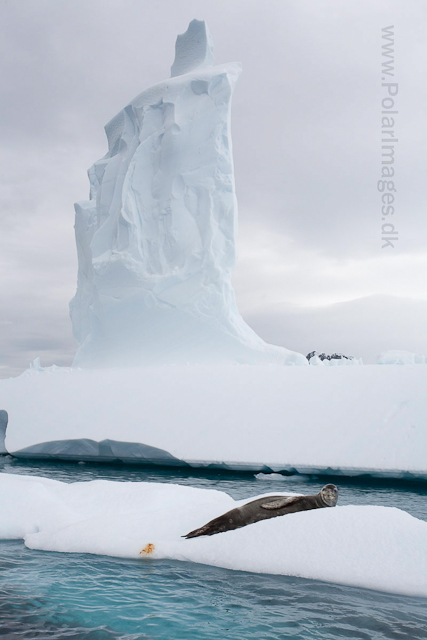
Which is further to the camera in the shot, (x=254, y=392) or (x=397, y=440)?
(x=254, y=392)

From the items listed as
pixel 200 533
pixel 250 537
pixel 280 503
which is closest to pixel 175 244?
pixel 280 503

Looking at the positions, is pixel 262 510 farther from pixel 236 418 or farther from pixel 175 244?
pixel 175 244

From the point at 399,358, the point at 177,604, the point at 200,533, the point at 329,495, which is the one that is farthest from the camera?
the point at 399,358

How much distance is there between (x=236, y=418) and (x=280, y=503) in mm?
6282

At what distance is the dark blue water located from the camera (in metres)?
3.58

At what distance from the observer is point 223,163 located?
16.8 meters

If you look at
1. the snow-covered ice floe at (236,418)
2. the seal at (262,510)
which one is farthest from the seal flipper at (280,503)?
the snow-covered ice floe at (236,418)

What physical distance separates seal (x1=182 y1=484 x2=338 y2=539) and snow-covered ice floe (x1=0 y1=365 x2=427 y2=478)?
450cm

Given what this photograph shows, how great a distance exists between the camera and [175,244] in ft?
54.3

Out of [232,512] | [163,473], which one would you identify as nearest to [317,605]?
[232,512]

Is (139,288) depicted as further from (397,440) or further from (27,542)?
(27,542)

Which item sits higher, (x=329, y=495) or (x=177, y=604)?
(x=329, y=495)

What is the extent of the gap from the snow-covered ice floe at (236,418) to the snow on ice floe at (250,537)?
4377 mm

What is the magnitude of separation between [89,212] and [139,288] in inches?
182
